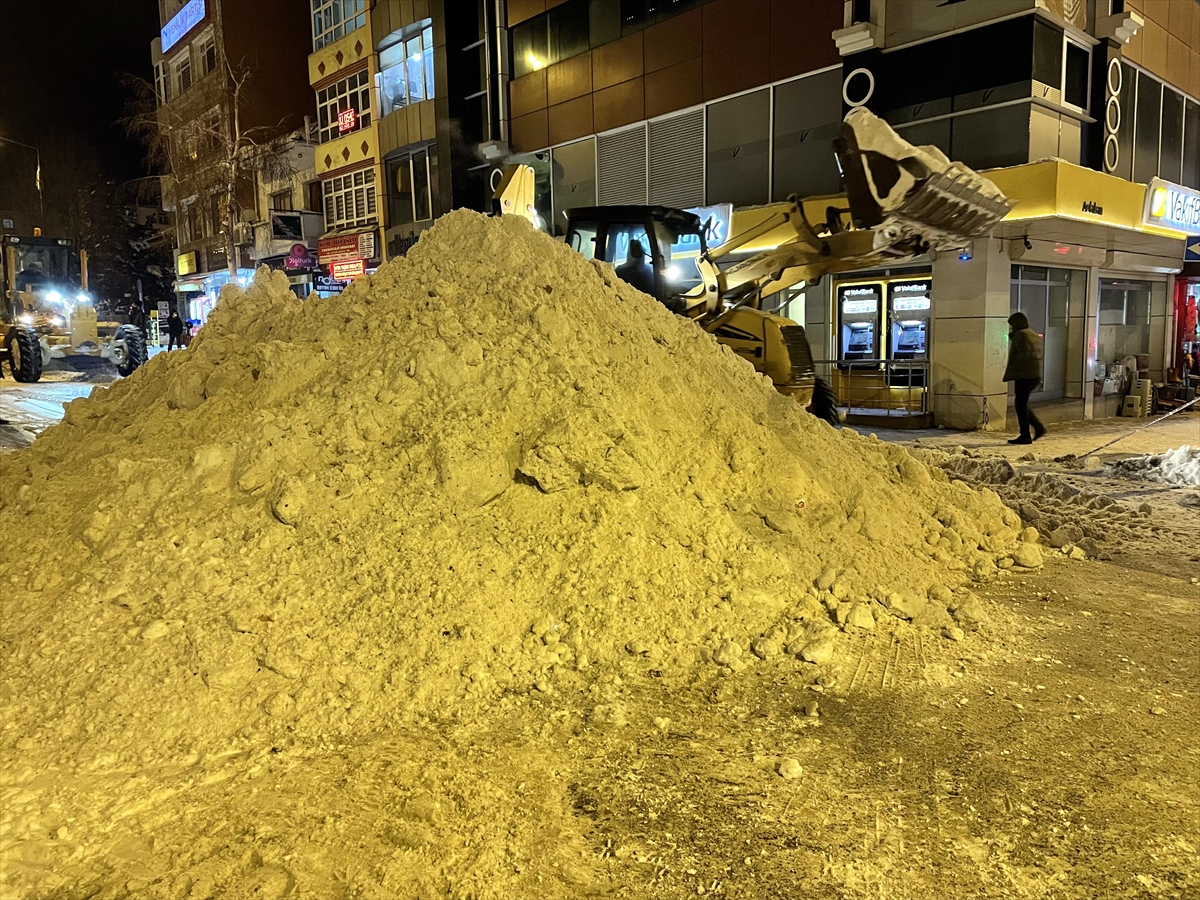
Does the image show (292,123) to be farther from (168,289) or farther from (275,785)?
(275,785)

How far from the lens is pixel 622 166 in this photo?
61.3ft

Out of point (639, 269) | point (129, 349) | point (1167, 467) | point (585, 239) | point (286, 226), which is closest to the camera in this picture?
point (1167, 467)

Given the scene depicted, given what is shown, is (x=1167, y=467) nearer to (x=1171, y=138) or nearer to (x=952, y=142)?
(x=952, y=142)

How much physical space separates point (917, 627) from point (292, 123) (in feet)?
119

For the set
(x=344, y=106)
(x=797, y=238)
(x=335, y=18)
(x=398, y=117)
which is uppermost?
(x=335, y=18)

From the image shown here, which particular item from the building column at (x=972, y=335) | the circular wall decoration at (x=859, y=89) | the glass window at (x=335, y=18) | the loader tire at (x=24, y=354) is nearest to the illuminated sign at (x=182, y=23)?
the glass window at (x=335, y=18)

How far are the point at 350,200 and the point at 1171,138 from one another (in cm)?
2406

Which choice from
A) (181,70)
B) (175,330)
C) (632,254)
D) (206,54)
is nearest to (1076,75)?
(632,254)

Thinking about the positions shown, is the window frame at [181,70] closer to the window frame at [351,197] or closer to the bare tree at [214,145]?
the bare tree at [214,145]

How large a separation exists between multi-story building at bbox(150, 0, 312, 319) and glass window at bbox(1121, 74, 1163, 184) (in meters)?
25.6

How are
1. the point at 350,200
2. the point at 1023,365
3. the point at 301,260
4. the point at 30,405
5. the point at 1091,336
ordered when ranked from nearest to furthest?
the point at 1023,365, the point at 30,405, the point at 1091,336, the point at 350,200, the point at 301,260

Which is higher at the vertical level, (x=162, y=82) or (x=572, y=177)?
(x=162, y=82)

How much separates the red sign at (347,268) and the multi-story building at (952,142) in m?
10.9

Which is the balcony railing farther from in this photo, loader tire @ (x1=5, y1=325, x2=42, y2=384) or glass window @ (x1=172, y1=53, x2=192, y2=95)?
glass window @ (x1=172, y1=53, x2=192, y2=95)
